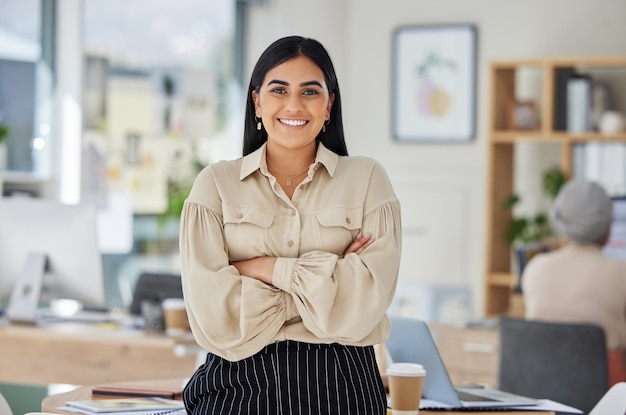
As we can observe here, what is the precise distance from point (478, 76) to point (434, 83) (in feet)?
0.96

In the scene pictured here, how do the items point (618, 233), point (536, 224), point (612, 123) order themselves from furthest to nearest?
point (536, 224) → point (612, 123) → point (618, 233)

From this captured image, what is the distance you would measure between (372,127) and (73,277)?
2997 millimetres

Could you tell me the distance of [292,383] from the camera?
208 cm

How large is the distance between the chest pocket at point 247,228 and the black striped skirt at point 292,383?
0.70 ft

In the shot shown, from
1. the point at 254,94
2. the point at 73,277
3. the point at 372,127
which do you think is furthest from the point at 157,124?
the point at 254,94

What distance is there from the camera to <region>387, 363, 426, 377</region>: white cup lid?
7.96 feet

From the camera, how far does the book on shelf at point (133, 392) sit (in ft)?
8.47

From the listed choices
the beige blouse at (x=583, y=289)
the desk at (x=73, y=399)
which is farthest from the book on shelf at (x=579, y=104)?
the desk at (x=73, y=399)

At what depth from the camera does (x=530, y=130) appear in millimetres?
5836

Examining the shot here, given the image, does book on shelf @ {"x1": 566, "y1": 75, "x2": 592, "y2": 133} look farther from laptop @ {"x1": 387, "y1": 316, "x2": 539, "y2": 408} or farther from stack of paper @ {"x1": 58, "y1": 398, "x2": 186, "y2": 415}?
stack of paper @ {"x1": 58, "y1": 398, "x2": 186, "y2": 415}

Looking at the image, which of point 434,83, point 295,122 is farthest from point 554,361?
point 434,83

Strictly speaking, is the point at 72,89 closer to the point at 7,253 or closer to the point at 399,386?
the point at 7,253

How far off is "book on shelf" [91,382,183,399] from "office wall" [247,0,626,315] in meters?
4.09

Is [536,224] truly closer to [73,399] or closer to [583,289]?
[583,289]
